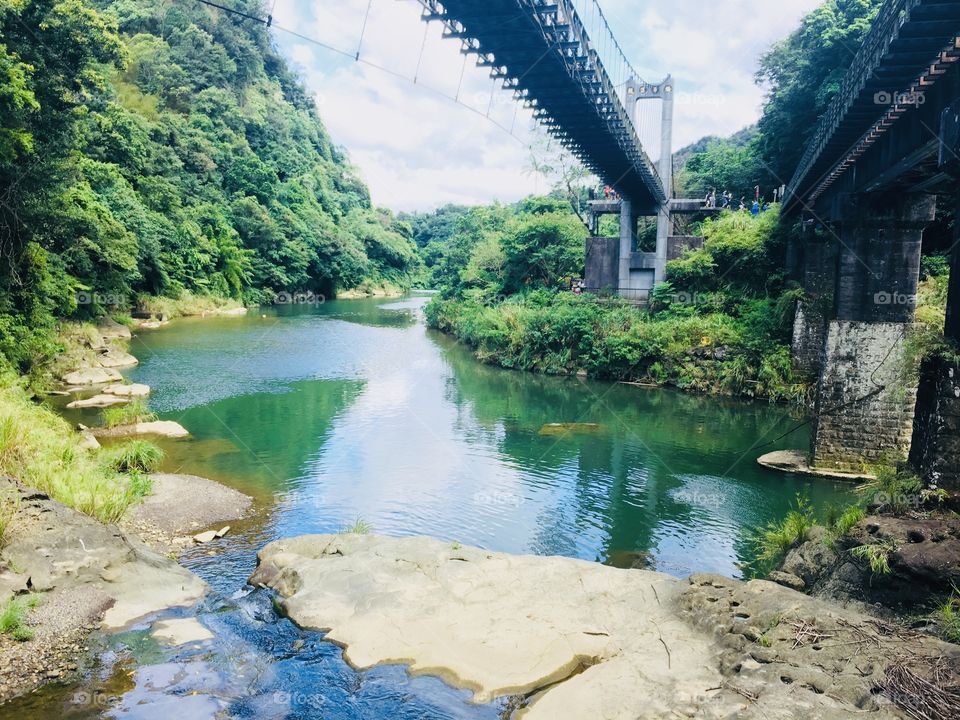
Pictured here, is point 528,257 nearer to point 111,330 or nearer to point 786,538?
point 111,330

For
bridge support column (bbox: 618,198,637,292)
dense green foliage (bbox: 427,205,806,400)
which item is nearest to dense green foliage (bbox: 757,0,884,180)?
dense green foliage (bbox: 427,205,806,400)

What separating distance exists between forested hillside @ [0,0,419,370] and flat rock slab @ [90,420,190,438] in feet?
9.33

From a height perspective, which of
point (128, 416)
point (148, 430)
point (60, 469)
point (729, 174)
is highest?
point (729, 174)

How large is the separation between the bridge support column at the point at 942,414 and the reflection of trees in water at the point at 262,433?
11.0 meters

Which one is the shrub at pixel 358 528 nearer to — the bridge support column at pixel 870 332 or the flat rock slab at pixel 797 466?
the flat rock slab at pixel 797 466

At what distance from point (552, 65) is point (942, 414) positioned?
1007 centimetres

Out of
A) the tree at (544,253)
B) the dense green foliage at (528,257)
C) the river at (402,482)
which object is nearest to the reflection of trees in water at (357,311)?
the dense green foliage at (528,257)

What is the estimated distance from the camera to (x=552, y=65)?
14.5 m

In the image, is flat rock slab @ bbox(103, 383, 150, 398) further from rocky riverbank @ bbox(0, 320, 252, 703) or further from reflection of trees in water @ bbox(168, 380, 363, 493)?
rocky riverbank @ bbox(0, 320, 252, 703)

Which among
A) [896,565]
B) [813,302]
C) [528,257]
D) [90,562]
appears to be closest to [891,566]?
[896,565]

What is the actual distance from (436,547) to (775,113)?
91.5 ft

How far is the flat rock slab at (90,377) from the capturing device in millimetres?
21391

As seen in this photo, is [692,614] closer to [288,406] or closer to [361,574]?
[361,574]

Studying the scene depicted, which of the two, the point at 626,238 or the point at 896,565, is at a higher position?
the point at 626,238
